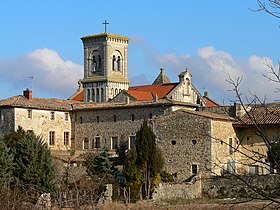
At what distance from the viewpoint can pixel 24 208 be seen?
15.5 m

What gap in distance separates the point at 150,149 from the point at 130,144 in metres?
11.3

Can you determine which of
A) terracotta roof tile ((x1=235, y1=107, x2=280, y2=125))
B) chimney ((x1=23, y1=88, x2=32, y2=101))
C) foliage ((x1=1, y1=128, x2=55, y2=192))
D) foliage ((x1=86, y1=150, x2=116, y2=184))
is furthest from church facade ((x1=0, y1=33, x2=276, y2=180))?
terracotta roof tile ((x1=235, y1=107, x2=280, y2=125))

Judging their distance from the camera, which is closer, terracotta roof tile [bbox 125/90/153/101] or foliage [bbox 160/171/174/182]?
foliage [bbox 160/171/174/182]

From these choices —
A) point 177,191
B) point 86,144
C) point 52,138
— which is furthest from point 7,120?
point 177,191

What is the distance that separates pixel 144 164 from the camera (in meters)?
42.8

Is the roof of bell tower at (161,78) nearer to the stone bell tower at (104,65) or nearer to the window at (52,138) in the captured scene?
the stone bell tower at (104,65)

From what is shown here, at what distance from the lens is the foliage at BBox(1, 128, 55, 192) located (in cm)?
3784

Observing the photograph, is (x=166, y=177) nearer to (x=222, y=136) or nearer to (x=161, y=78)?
(x=222, y=136)

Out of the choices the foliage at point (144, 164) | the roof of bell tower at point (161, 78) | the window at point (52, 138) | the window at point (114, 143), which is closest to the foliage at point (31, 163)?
the foliage at point (144, 164)

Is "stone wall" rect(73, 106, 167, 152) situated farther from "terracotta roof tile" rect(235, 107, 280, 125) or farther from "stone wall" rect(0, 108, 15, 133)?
"terracotta roof tile" rect(235, 107, 280, 125)

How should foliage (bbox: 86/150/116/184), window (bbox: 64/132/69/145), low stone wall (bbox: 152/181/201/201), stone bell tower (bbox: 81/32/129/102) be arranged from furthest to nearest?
stone bell tower (bbox: 81/32/129/102) < window (bbox: 64/132/69/145) < foliage (bbox: 86/150/116/184) < low stone wall (bbox: 152/181/201/201)

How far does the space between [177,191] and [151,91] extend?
1107 inches

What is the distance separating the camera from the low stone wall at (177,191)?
136ft

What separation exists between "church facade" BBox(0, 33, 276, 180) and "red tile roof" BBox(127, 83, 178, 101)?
7 centimetres
